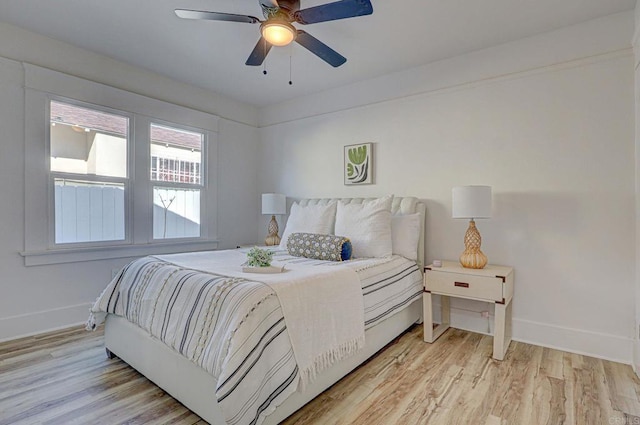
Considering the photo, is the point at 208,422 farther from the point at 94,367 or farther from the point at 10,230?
the point at 10,230

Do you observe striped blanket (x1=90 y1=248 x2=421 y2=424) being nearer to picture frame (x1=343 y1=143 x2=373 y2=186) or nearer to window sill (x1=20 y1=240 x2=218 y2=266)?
window sill (x1=20 y1=240 x2=218 y2=266)

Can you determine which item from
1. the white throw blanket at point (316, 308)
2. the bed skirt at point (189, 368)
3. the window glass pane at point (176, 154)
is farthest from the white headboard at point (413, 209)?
the window glass pane at point (176, 154)

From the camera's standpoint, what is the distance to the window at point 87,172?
3057mm

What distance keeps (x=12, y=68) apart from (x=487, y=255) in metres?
4.52

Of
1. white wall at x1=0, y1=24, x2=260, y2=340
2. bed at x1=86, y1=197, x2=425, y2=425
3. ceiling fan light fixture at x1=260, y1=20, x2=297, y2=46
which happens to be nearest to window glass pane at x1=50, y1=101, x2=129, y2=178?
white wall at x1=0, y1=24, x2=260, y2=340

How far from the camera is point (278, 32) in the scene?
6.91 feet

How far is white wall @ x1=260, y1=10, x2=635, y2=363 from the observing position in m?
2.48

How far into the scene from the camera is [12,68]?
2.78 metres

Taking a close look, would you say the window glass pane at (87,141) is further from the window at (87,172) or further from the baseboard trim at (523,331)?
the baseboard trim at (523,331)

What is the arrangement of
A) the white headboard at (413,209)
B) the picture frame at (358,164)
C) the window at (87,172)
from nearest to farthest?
1. the window at (87,172)
2. the white headboard at (413,209)
3. the picture frame at (358,164)

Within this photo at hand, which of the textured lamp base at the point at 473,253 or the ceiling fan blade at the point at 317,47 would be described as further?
the textured lamp base at the point at 473,253

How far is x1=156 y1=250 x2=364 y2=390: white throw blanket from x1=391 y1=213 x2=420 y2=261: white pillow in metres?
0.98

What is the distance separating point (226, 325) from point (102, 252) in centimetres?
249

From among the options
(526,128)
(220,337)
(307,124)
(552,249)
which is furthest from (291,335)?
(307,124)
